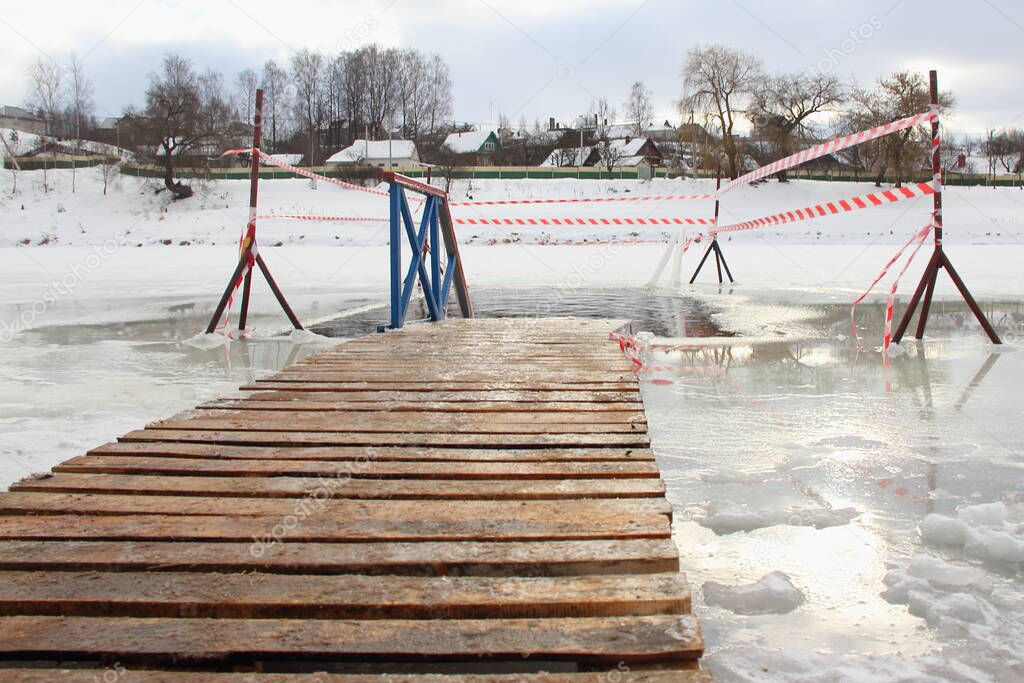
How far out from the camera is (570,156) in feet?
236

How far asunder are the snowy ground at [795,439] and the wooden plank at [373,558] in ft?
1.55

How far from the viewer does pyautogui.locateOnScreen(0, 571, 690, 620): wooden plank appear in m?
1.97

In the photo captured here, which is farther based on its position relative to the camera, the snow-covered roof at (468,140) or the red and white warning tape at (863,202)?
the snow-covered roof at (468,140)

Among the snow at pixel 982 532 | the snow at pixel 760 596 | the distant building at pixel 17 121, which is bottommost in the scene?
the snow at pixel 760 596

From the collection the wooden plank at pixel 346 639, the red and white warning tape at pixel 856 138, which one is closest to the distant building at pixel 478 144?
the red and white warning tape at pixel 856 138

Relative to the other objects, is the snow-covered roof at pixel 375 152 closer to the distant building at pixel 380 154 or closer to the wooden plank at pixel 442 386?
the distant building at pixel 380 154

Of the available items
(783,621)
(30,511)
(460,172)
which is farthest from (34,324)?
(460,172)

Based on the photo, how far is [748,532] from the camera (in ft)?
10.9

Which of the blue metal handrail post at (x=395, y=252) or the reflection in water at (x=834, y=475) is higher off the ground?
the blue metal handrail post at (x=395, y=252)

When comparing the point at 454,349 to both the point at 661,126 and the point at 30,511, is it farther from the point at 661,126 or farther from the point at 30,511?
the point at 661,126

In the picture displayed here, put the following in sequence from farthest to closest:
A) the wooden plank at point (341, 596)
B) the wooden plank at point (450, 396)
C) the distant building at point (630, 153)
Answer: the distant building at point (630, 153) → the wooden plank at point (450, 396) → the wooden plank at point (341, 596)

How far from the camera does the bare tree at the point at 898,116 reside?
4956cm

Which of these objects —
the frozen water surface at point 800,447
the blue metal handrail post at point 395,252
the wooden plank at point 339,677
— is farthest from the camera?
the blue metal handrail post at point 395,252

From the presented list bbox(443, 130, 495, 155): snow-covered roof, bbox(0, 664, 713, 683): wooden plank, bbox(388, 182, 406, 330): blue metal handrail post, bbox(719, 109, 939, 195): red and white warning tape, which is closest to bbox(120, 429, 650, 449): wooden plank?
bbox(0, 664, 713, 683): wooden plank
